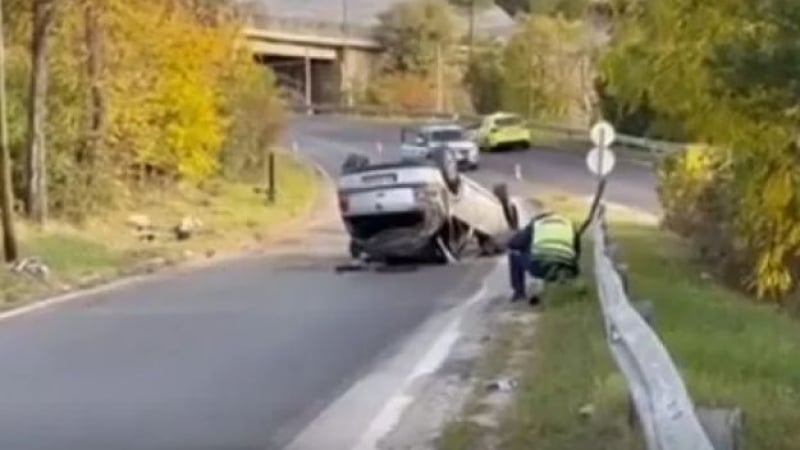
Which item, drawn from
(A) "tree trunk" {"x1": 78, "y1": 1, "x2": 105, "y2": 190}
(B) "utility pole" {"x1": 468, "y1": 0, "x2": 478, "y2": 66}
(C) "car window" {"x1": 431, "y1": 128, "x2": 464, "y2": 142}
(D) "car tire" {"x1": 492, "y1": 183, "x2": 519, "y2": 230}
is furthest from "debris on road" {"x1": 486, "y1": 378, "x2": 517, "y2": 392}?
(B) "utility pole" {"x1": 468, "y1": 0, "x2": 478, "y2": 66}

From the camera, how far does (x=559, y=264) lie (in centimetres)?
2334

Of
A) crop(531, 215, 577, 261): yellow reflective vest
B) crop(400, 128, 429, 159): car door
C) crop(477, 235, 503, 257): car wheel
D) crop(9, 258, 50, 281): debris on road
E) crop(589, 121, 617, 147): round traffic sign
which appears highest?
crop(589, 121, 617, 147): round traffic sign

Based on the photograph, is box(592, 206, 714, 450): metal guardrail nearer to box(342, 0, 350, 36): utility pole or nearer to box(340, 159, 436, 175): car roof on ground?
box(340, 159, 436, 175): car roof on ground

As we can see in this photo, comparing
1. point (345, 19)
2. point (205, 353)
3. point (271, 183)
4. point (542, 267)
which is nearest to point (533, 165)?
point (271, 183)

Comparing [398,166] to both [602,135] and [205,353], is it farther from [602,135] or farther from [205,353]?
[205,353]

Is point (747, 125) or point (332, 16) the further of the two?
point (332, 16)

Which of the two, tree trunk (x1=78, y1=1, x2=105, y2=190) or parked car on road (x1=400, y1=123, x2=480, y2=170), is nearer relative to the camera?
tree trunk (x1=78, y1=1, x2=105, y2=190)

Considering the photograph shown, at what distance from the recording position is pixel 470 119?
3644 inches

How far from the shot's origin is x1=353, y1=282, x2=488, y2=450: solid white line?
1309 cm

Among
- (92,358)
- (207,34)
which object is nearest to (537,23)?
(207,34)

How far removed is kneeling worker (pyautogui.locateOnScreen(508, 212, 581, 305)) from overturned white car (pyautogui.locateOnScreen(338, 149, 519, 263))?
8535 mm

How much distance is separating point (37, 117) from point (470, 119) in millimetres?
57533

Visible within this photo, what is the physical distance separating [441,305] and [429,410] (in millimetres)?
10307

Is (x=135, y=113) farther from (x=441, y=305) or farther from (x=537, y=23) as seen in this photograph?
(x=537, y=23)
